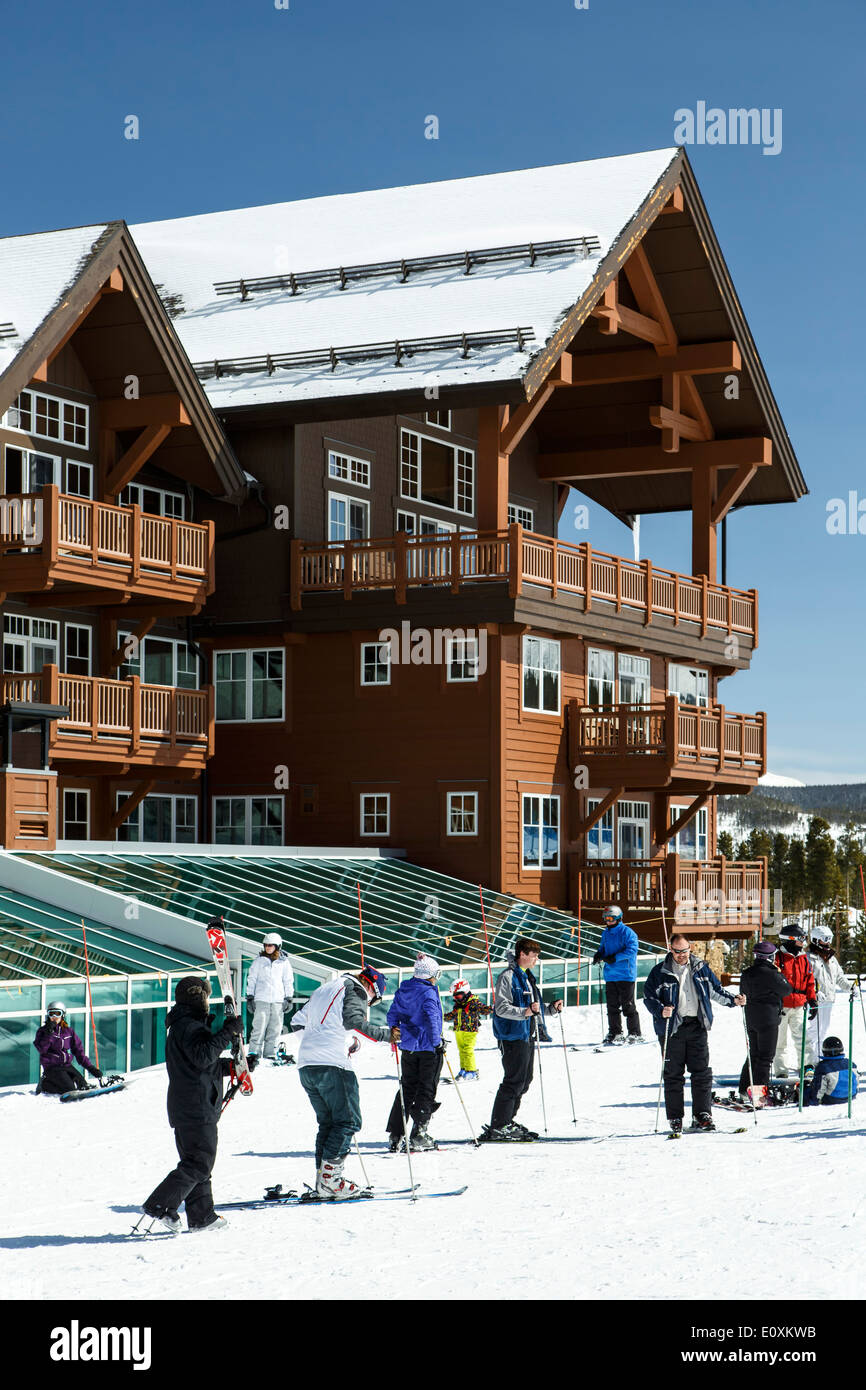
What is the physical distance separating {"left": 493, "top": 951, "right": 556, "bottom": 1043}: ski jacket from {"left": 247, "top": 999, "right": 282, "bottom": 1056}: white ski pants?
20.0 feet

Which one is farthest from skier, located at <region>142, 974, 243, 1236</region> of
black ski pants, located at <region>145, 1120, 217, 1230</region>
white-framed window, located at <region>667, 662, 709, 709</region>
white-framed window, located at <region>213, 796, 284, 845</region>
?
white-framed window, located at <region>667, 662, 709, 709</region>

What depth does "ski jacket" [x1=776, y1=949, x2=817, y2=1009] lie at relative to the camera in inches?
726

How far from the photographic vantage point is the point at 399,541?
3525 centimetres

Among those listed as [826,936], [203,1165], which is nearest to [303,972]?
[826,936]

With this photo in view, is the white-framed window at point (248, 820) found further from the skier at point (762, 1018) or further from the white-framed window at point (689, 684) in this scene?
the skier at point (762, 1018)

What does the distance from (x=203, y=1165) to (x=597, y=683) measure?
26344 millimetres

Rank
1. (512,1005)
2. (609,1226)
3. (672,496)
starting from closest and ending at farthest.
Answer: (609,1226) < (512,1005) < (672,496)

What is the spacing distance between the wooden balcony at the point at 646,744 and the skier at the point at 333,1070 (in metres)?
22.9

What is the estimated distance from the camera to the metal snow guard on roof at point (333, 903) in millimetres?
26422

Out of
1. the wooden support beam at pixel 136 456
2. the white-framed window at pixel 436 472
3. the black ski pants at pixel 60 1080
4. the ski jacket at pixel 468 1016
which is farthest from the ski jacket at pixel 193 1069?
the white-framed window at pixel 436 472

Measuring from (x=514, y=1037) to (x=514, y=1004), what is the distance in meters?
0.30

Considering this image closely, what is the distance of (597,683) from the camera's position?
3784 centimetres

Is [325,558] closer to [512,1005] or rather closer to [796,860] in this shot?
[512,1005]

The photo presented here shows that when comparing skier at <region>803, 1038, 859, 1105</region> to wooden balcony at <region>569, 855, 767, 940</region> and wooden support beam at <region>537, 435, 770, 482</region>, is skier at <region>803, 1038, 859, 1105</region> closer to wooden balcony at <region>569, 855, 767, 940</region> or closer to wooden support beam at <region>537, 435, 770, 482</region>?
wooden balcony at <region>569, 855, 767, 940</region>
